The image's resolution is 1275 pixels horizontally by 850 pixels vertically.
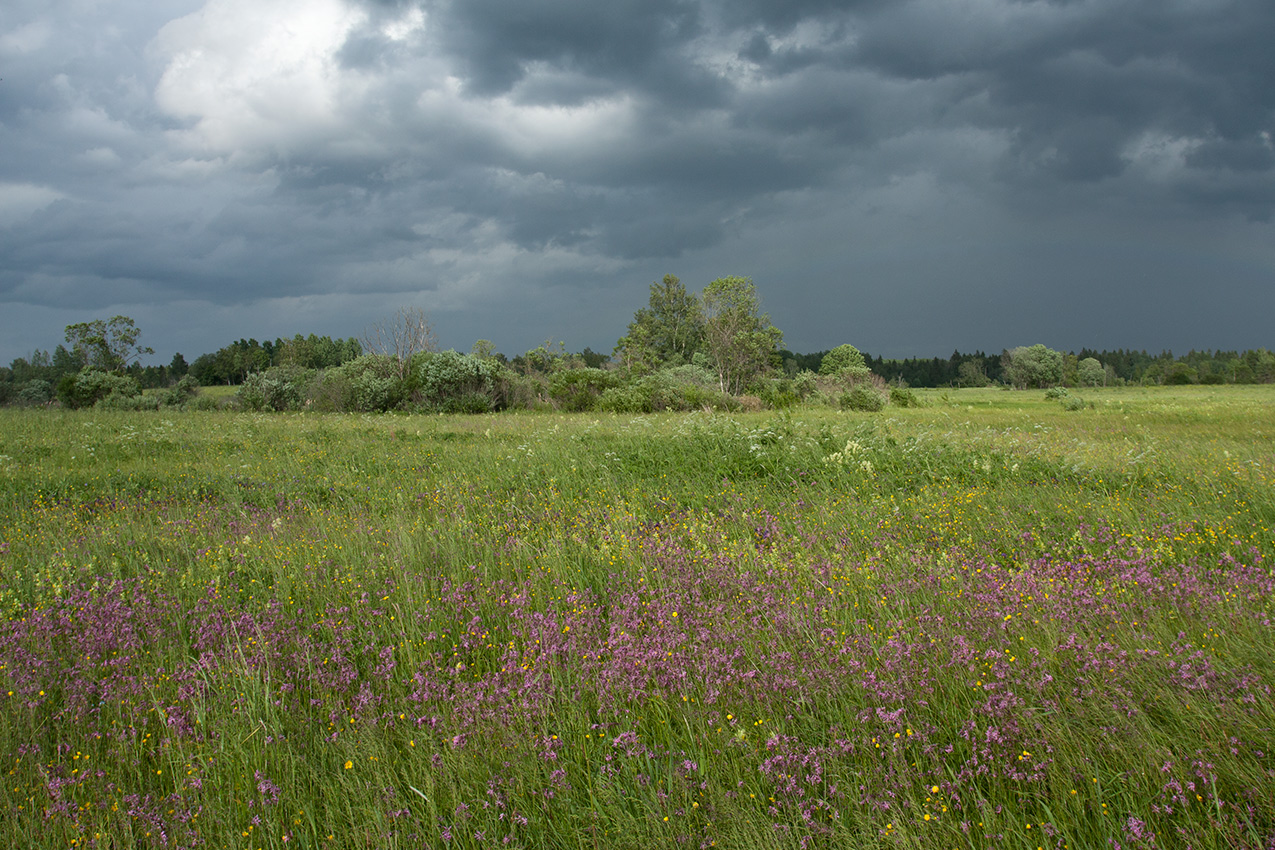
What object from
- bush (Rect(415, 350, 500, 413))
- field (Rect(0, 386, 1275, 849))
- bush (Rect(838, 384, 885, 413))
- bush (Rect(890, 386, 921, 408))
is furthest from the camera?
bush (Rect(890, 386, 921, 408))

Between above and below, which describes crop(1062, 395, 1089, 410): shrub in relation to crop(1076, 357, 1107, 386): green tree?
below

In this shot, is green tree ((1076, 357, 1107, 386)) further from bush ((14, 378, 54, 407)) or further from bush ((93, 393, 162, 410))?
bush ((14, 378, 54, 407))

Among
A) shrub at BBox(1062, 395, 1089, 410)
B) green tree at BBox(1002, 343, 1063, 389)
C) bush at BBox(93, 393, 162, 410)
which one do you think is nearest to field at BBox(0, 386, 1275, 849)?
shrub at BBox(1062, 395, 1089, 410)

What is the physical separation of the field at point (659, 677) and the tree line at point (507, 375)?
24708 millimetres

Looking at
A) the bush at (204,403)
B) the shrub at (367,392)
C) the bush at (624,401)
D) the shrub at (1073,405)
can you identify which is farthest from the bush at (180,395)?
the shrub at (1073,405)

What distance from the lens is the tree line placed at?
3331 cm

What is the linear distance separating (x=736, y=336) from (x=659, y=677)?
145 ft

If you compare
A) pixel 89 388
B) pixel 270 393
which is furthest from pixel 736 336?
pixel 89 388

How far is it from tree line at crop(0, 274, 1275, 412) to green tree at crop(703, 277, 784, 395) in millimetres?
117

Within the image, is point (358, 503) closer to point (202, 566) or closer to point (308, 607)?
point (202, 566)

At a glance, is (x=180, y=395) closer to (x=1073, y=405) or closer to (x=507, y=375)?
(x=507, y=375)

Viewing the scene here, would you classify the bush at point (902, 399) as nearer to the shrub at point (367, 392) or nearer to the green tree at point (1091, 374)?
the shrub at point (367, 392)

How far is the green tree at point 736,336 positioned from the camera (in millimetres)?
45906

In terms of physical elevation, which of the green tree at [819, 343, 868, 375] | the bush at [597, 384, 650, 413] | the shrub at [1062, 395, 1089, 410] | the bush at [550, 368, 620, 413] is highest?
the green tree at [819, 343, 868, 375]
